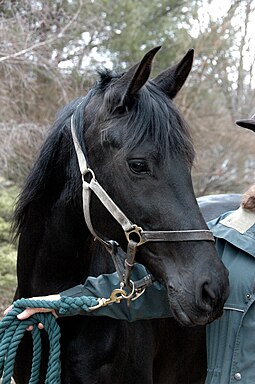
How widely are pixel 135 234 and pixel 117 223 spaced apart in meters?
0.09

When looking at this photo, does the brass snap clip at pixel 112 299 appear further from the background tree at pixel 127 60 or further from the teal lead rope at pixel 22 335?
the background tree at pixel 127 60

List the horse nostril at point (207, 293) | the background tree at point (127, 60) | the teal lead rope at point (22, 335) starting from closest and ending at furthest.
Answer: the horse nostril at point (207, 293) < the teal lead rope at point (22, 335) < the background tree at point (127, 60)

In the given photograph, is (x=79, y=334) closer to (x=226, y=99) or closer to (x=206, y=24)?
(x=206, y=24)

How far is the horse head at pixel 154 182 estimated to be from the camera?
1.92 metres

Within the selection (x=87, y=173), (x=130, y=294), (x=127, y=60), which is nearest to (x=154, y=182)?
(x=87, y=173)

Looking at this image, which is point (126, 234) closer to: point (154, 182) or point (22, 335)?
point (154, 182)

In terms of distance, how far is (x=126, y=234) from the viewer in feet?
6.77

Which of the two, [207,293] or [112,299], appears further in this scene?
[112,299]

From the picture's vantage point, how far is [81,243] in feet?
7.75

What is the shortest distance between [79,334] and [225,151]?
9.98 meters

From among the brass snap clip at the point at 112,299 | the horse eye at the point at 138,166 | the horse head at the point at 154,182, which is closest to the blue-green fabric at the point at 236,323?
the horse head at the point at 154,182

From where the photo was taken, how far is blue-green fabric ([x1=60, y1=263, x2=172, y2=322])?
7.30 feet

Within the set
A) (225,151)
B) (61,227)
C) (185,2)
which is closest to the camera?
(61,227)

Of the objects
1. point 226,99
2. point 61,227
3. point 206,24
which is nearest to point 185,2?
point 206,24
